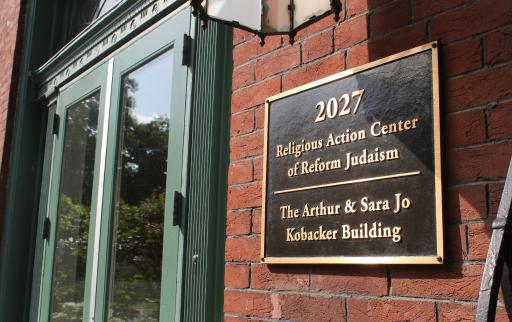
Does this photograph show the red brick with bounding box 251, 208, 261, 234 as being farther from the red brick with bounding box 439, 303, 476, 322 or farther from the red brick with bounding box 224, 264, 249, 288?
the red brick with bounding box 439, 303, 476, 322

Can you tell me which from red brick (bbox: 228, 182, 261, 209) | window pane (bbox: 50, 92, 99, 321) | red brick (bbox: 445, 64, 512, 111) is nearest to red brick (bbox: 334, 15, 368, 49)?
red brick (bbox: 445, 64, 512, 111)

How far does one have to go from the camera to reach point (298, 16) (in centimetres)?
188

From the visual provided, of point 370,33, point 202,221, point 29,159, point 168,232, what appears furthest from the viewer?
point 29,159

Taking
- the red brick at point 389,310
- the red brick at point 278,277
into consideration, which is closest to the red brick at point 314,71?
the red brick at point 278,277

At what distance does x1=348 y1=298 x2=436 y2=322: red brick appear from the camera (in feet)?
5.11

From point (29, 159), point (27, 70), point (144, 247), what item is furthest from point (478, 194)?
point (27, 70)

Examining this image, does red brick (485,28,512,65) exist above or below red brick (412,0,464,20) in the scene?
below

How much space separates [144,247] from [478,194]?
198 centimetres

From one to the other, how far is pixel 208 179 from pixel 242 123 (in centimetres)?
33

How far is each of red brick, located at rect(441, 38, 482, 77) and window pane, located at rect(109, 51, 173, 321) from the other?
1.66 meters

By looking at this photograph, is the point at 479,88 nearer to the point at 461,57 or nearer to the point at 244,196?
the point at 461,57

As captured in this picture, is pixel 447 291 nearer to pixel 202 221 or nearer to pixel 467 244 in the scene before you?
pixel 467 244

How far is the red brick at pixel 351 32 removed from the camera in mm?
1910

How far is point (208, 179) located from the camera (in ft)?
8.20
